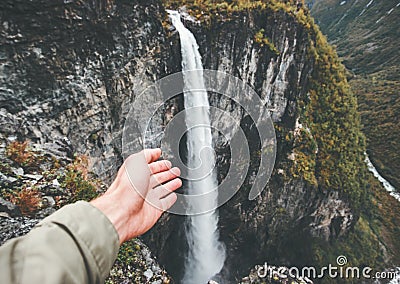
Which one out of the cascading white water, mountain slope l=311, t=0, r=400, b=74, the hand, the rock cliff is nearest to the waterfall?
the rock cliff

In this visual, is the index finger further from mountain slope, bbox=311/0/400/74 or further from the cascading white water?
mountain slope, bbox=311/0/400/74

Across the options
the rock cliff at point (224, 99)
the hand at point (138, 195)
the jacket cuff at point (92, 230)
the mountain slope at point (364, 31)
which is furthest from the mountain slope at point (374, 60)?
the jacket cuff at point (92, 230)

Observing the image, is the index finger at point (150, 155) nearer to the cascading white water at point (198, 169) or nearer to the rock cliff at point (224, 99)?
the rock cliff at point (224, 99)

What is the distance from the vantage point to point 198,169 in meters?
13.9

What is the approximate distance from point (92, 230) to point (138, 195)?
65 cm

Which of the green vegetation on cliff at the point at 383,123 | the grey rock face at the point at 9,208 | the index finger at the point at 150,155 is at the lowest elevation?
the grey rock face at the point at 9,208

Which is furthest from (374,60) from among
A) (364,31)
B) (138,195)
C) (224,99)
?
(138,195)

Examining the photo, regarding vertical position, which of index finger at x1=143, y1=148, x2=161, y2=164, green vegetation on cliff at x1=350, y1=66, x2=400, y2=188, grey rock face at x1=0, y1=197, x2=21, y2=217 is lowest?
grey rock face at x1=0, y1=197, x2=21, y2=217

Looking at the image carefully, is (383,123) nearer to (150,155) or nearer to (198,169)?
(198,169)

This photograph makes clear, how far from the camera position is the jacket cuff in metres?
1.18

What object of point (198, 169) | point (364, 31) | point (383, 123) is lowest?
point (198, 169)

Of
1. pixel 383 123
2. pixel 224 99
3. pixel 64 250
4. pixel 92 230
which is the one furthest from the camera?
pixel 383 123

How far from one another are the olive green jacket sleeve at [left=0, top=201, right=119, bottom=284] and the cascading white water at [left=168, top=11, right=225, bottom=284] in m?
11.0

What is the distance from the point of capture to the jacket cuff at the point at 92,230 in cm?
118
